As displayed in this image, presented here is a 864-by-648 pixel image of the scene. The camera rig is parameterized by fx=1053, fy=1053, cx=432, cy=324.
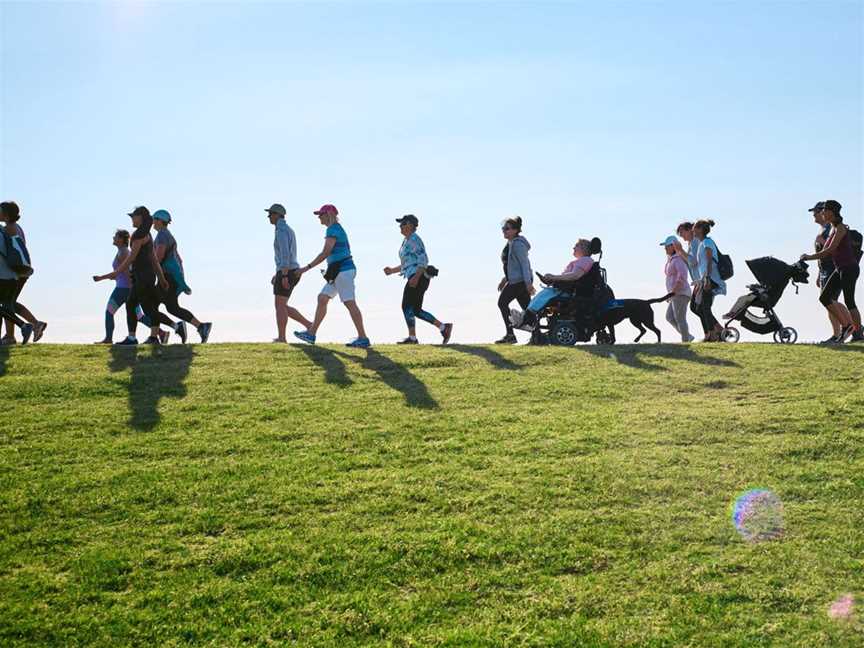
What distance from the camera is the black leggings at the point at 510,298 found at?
18.2 m

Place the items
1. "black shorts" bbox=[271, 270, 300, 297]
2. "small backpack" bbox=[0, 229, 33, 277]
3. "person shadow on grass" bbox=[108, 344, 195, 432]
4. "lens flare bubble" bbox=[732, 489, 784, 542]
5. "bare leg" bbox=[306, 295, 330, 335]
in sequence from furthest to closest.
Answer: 1. "black shorts" bbox=[271, 270, 300, 297]
2. "bare leg" bbox=[306, 295, 330, 335]
3. "small backpack" bbox=[0, 229, 33, 277]
4. "person shadow on grass" bbox=[108, 344, 195, 432]
5. "lens flare bubble" bbox=[732, 489, 784, 542]

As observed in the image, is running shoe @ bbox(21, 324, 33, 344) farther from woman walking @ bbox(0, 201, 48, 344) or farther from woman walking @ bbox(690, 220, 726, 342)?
woman walking @ bbox(690, 220, 726, 342)

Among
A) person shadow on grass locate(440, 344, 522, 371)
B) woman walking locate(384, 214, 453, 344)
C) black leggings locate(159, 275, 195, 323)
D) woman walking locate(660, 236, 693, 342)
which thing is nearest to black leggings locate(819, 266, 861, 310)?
Result: woman walking locate(660, 236, 693, 342)

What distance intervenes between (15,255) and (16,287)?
0.60 m

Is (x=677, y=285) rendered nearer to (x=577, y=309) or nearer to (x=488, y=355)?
(x=577, y=309)

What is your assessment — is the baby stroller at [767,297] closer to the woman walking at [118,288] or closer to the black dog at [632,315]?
the black dog at [632,315]

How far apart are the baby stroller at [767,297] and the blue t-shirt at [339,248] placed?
6.95 m

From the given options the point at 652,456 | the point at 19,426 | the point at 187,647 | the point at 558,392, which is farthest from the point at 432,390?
the point at 187,647

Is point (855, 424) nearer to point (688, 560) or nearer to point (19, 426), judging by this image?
point (688, 560)

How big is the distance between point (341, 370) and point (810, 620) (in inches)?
333

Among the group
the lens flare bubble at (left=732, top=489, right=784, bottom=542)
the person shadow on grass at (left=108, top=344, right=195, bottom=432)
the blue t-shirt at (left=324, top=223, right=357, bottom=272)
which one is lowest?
the lens flare bubble at (left=732, top=489, right=784, bottom=542)

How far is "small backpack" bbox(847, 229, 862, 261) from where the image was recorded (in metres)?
16.8

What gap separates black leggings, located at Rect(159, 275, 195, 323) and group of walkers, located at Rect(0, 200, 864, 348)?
0.7 inches

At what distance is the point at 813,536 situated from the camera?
8852mm
